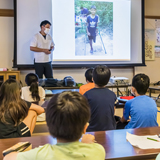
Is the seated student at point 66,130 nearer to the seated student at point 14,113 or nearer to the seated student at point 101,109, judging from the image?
the seated student at point 14,113

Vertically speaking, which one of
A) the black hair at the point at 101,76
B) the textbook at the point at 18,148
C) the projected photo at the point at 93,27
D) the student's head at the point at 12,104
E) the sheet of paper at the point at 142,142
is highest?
the projected photo at the point at 93,27

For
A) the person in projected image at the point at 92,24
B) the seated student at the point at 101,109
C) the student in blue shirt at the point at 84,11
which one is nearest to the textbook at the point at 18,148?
the seated student at the point at 101,109

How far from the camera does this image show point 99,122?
161 cm

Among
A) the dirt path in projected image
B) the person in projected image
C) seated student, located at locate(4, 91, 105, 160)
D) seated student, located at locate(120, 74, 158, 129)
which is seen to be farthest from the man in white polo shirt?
seated student, located at locate(4, 91, 105, 160)

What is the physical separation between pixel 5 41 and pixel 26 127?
407 centimetres

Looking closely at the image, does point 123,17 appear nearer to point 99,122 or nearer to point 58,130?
point 99,122

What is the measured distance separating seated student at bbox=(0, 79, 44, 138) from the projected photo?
3.72 meters

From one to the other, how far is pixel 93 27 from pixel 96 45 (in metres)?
0.44

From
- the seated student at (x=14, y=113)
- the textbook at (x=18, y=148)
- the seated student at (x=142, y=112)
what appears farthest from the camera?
the seated student at (x=142, y=112)

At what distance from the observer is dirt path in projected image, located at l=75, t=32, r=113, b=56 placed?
16.9ft

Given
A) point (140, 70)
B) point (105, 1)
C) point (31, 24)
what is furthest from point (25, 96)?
point (140, 70)

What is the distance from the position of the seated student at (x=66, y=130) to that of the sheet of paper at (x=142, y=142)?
0.35 metres

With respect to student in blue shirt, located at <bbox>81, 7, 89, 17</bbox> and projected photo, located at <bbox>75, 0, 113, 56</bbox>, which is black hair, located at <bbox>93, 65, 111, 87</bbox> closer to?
projected photo, located at <bbox>75, 0, 113, 56</bbox>

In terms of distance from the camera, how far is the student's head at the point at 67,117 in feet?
2.32
